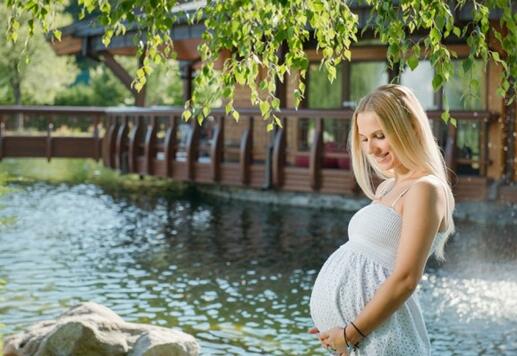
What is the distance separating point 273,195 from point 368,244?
56.4 feet

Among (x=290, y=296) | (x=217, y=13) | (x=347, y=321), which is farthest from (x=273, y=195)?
(x=347, y=321)

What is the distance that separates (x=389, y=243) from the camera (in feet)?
9.81

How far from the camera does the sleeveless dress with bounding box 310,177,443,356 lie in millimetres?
3000

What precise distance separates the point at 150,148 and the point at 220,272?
33.4ft

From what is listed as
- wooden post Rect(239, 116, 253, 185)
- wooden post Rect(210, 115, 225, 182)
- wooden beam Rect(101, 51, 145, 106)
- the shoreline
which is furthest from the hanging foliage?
wooden beam Rect(101, 51, 145, 106)

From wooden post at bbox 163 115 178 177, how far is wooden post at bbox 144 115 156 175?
0.71 meters

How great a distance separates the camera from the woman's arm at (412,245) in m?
2.85

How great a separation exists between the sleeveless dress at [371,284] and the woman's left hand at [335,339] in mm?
32

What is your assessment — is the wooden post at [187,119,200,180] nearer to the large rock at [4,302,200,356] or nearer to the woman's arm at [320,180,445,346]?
the large rock at [4,302,200,356]

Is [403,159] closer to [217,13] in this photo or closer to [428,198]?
[428,198]

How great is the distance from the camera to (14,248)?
14.4m

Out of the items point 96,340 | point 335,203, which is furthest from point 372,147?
point 335,203

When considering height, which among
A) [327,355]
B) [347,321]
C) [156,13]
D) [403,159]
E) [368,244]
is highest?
[156,13]

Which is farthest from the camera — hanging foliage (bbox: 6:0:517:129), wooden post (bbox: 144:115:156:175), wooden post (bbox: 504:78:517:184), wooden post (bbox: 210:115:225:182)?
wooden post (bbox: 144:115:156:175)
